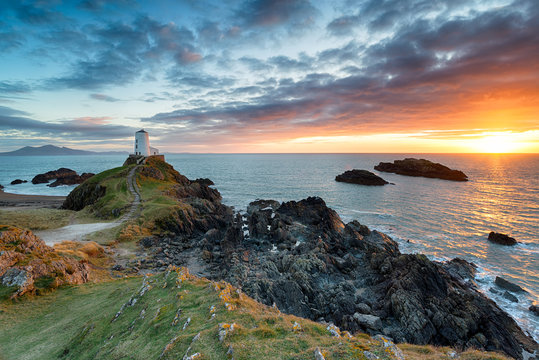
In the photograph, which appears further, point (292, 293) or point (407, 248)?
point (407, 248)

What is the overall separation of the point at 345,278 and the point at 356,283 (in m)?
1.59

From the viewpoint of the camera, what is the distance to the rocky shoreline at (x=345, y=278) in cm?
2250

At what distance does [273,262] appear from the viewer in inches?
1345

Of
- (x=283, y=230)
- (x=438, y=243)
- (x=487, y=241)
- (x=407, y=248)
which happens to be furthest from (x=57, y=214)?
(x=487, y=241)

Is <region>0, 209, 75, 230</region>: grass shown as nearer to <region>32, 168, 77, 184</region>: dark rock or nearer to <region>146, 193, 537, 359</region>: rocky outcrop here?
<region>146, 193, 537, 359</region>: rocky outcrop

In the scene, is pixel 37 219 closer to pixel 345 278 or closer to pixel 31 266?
pixel 31 266

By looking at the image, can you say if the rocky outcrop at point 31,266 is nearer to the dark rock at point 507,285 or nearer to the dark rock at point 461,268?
the dark rock at point 461,268

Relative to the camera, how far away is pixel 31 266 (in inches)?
843

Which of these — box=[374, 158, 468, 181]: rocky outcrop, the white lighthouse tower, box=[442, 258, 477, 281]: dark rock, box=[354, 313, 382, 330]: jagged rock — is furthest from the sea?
box=[374, 158, 468, 181]: rocky outcrop

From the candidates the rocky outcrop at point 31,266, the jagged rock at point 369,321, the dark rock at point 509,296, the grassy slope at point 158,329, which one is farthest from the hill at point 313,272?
the rocky outcrop at point 31,266

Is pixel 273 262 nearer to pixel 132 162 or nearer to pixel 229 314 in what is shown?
pixel 229 314

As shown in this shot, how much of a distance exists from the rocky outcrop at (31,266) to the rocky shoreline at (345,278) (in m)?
8.30

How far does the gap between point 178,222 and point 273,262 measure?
22993 mm

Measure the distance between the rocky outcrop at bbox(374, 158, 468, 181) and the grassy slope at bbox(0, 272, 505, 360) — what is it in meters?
163
